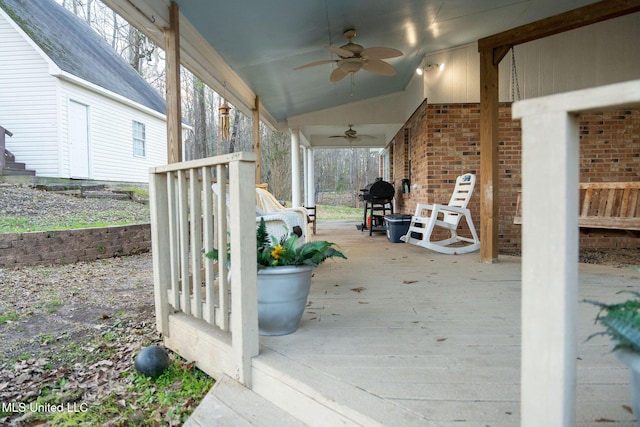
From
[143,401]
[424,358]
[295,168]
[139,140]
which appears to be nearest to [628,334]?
[424,358]

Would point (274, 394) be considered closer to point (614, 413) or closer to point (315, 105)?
point (614, 413)

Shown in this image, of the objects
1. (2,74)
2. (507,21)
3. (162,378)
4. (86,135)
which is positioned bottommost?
(162,378)

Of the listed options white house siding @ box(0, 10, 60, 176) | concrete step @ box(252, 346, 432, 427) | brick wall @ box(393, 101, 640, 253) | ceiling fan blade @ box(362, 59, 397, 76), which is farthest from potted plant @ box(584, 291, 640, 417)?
white house siding @ box(0, 10, 60, 176)

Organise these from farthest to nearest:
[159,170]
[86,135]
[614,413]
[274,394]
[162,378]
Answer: [86,135], [159,170], [162,378], [274,394], [614,413]

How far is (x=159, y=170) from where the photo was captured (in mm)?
2152

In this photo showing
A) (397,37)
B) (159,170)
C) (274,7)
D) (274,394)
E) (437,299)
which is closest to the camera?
(274,394)

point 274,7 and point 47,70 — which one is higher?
point 47,70

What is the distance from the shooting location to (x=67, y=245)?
483 centimetres

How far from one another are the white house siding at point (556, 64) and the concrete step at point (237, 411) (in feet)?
16.3

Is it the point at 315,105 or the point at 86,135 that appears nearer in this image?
the point at 315,105

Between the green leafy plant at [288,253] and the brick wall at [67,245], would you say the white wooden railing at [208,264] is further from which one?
the brick wall at [67,245]

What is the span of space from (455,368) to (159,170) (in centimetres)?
178

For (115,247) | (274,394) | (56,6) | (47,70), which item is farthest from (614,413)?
(56,6)

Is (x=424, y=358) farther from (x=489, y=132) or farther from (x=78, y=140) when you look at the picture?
(x=78, y=140)
